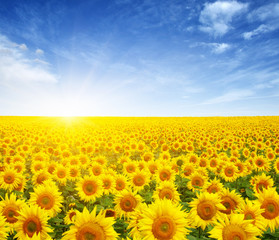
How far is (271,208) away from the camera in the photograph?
3666mm

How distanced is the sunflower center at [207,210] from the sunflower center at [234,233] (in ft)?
2.47

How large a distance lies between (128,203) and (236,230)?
243 cm

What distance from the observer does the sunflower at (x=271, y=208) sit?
364 centimetres

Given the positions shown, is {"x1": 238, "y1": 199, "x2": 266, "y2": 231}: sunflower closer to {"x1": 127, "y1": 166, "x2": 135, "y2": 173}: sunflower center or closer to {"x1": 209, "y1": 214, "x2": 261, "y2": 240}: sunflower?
{"x1": 209, "y1": 214, "x2": 261, "y2": 240}: sunflower

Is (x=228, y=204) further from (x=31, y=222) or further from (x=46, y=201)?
(x=46, y=201)

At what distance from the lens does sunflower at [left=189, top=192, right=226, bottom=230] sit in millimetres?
3713

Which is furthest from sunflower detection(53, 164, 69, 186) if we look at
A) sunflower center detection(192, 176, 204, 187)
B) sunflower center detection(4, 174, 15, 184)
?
sunflower center detection(192, 176, 204, 187)

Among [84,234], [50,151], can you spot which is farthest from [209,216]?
[50,151]

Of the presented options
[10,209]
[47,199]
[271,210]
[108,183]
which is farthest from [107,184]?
[271,210]

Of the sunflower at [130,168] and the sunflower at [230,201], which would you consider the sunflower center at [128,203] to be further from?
the sunflower at [130,168]

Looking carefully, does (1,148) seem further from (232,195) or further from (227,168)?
(232,195)

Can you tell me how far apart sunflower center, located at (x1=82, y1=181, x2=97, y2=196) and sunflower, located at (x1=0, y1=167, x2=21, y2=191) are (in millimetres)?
2196

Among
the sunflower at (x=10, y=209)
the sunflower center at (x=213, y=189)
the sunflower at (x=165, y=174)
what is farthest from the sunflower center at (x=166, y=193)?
the sunflower at (x=10, y=209)

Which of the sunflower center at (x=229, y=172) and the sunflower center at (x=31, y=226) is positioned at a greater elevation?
the sunflower center at (x=31, y=226)
